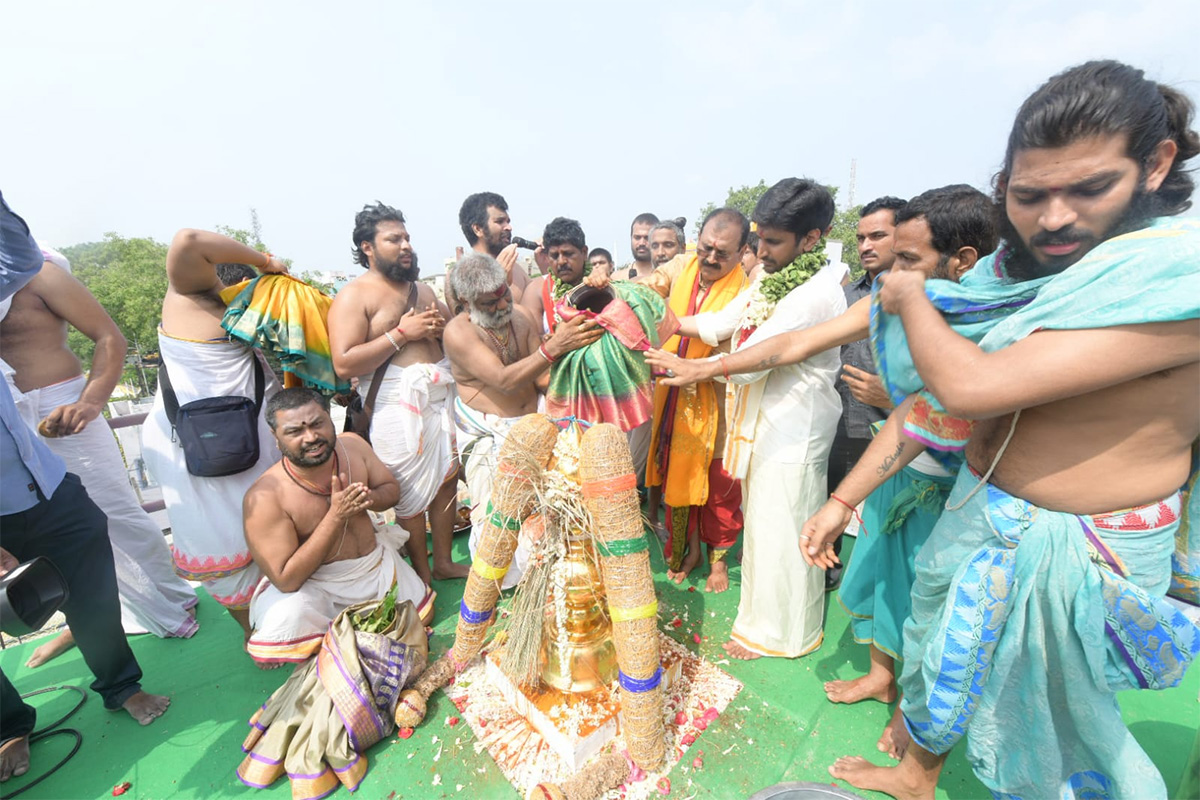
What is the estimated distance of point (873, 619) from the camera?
258cm

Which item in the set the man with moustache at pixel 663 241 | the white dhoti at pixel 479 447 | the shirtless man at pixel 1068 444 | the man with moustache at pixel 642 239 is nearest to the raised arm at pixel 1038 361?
the shirtless man at pixel 1068 444

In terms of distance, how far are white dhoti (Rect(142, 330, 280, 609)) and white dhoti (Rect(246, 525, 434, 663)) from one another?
224 millimetres

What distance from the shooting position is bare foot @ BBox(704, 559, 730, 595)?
3.55m

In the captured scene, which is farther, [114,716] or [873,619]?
[114,716]

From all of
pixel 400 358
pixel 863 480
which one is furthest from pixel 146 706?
pixel 863 480

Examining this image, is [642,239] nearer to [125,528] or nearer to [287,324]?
[287,324]

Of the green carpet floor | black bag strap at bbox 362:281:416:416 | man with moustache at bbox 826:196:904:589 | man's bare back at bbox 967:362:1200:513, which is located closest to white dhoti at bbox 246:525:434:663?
the green carpet floor

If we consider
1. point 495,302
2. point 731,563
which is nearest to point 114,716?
point 495,302

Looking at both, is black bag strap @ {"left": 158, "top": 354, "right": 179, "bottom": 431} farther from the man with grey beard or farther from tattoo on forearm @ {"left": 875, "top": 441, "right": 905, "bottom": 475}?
tattoo on forearm @ {"left": 875, "top": 441, "right": 905, "bottom": 475}

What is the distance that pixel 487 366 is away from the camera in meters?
3.00

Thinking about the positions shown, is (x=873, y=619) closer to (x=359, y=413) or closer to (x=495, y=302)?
(x=495, y=302)

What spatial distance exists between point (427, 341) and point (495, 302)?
88 centimetres

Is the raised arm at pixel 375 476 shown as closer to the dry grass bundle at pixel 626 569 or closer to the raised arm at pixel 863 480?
the dry grass bundle at pixel 626 569

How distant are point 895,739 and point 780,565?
2.86ft
